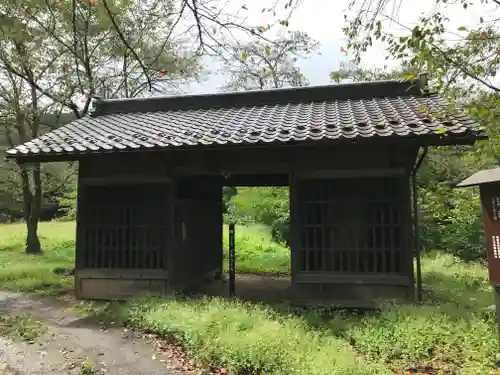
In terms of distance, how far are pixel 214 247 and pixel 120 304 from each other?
3.78m

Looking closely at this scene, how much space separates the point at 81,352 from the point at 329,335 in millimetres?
3643

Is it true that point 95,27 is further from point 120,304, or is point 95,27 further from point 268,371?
point 268,371

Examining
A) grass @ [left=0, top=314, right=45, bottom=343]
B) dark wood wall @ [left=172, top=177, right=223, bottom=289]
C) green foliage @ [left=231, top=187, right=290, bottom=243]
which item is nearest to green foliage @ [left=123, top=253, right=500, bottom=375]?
grass @ [left=0, top=314, right=45, bottom=343]

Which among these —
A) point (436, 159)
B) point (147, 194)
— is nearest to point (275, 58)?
point (436, 159)

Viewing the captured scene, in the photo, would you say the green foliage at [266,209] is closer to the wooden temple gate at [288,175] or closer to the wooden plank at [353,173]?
the wooden temple gate at [288,175]

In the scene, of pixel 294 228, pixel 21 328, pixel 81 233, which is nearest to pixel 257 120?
pixel 294 228

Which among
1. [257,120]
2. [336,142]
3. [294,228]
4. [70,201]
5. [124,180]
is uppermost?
[257,120]

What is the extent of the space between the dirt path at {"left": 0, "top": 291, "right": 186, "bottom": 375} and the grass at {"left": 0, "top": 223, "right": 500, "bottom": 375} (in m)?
0.42

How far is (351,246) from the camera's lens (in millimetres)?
7379

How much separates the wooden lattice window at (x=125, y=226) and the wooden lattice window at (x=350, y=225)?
117 inches

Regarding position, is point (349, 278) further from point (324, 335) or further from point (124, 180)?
point (124, 180)

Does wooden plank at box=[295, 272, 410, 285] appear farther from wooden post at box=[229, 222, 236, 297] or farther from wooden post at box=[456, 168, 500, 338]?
wooden post at box=[456, 168, 500, 338]

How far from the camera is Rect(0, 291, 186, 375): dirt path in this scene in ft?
16.5

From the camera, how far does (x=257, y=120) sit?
840 centimetres
